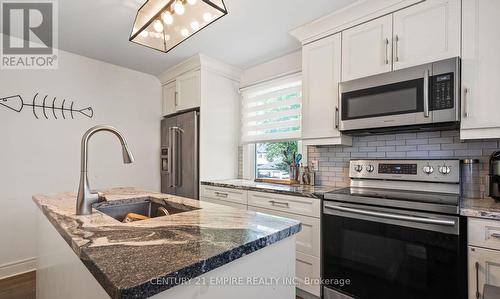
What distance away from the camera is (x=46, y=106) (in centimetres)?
262

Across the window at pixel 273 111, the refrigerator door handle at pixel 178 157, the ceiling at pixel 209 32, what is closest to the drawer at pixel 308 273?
the window at pixel 273 111

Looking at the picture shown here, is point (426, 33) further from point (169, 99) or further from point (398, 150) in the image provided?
point (169, 99)

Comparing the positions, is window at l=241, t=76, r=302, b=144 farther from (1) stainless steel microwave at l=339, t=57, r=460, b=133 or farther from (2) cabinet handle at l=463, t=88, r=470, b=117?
(2) cabinet handle at l=463, t=88, r=470, b=117

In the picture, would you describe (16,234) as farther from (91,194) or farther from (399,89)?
(399,89)

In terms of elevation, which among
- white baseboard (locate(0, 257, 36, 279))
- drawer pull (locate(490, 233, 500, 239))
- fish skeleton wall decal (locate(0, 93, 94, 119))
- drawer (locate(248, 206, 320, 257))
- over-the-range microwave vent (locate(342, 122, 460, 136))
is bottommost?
white baseboard (locate(0, 257, 36, 279))

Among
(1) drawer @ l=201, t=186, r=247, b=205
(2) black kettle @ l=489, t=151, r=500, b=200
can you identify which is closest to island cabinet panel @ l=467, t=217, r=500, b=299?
(2) black kettle @ l=489, t=151, r=500, b=200

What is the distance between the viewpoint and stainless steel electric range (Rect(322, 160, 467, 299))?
51.3 inches

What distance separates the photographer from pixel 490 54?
1.43 metres

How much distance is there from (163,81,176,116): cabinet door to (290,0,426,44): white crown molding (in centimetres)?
186

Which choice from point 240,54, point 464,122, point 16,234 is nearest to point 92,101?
point 16,234

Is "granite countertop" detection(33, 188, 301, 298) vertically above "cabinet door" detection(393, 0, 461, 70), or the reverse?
"cabinet door" detection(393, 0, 461, 70)

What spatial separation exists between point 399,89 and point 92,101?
3256 millimetres

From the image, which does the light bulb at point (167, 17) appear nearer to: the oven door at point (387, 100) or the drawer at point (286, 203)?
the oven door at point (387, 100)

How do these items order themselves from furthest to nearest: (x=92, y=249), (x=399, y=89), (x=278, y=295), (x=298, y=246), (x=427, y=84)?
(x=298, y=246)
(x=399, y=89)
(x=427, y=84)
(x=278, y=295)
(x=92, y=249)
